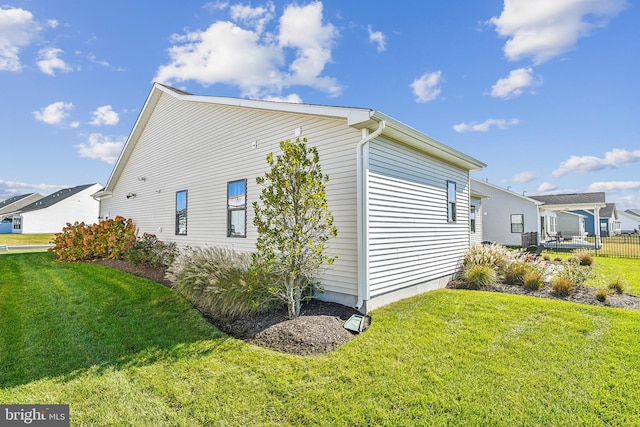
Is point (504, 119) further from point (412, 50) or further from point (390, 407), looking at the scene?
point (390, 407)

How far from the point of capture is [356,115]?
532 cm

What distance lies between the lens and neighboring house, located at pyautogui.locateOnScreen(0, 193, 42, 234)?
3975 centimetres

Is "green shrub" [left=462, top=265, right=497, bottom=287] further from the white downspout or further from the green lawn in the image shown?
the white downspout

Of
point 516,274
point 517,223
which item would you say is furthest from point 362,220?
point 517,223

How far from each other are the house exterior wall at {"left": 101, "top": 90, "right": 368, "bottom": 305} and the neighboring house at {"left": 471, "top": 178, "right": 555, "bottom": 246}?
17.6m

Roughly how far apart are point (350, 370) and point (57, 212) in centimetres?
4592

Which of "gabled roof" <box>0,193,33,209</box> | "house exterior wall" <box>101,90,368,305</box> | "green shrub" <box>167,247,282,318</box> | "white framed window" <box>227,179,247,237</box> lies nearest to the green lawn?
"green shrub" <box>167,247,282,318</box>

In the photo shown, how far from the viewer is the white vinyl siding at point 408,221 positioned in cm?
584

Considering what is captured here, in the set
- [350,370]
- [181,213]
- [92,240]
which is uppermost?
[181,213]

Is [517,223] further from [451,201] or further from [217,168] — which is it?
[217,168]

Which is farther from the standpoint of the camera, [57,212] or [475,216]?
[57,212]

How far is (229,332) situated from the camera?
15.6 ft

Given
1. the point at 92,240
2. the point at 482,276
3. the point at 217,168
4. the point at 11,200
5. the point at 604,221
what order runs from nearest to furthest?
1. the point at 482,276
2. the point at 217,168
3. the point at 92,240
4. the point at 604,221
5. the point at 11,200

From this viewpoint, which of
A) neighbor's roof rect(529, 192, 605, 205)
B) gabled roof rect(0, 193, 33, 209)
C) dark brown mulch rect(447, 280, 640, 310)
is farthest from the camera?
gabled roof rect(0, 193, 33, 209)
